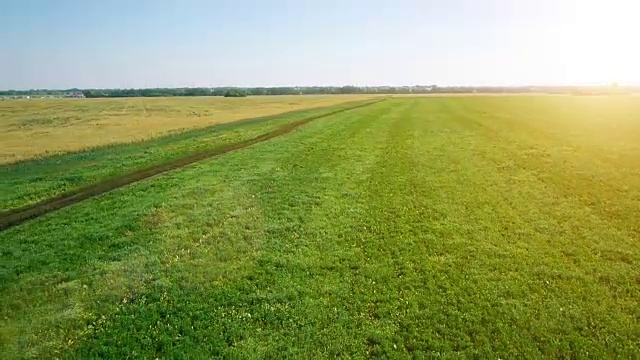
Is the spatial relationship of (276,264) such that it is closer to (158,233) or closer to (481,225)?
(158,233)

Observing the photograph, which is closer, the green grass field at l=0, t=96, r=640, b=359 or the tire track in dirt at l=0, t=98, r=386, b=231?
the green grass field at l=0, t=96, r=640, b=359

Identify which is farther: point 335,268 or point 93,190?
point 93,190

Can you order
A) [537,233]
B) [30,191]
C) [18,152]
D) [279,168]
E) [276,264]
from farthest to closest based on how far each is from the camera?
1. [18,152]
2. [279,168]
3. [30,191]
4. [537,233]
5. [276,264]

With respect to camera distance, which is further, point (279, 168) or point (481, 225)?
point (279, 168)

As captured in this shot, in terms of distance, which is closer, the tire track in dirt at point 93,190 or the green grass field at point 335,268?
the green grass field at point 335,268

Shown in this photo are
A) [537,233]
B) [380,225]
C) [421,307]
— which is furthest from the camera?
[380,225]

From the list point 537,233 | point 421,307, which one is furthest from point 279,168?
point 421,307
